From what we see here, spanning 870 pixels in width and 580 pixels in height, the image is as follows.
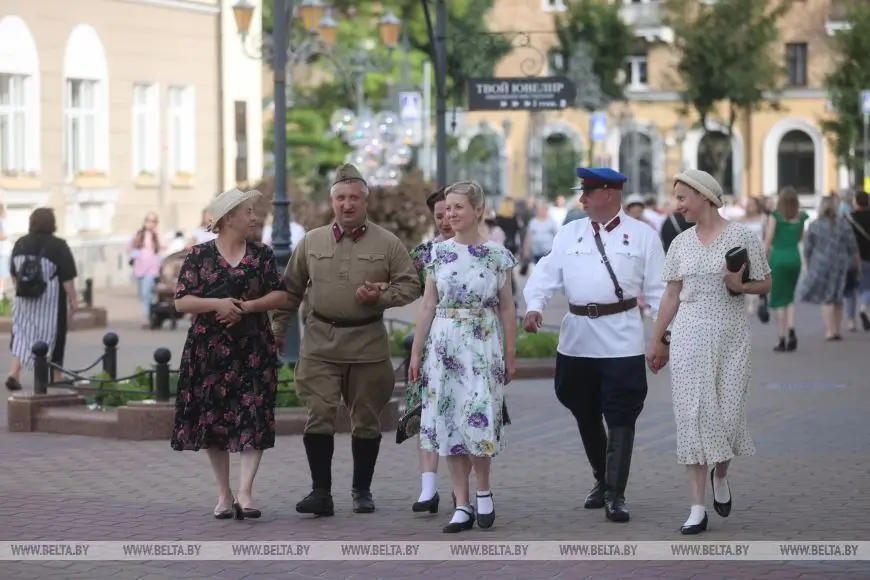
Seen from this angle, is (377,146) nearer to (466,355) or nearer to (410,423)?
(410,423)

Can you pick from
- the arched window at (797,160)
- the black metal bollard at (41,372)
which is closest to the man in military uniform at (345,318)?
the black metal bollard at (41,372)

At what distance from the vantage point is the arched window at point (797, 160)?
7381 centimetres

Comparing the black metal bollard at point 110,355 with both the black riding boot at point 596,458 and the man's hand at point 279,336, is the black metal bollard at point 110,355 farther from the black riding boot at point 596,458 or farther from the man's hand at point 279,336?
the black riding boot at point 596,458

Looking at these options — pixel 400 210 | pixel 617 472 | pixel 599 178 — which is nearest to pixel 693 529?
pixel 617 472

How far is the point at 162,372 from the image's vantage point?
12477mm

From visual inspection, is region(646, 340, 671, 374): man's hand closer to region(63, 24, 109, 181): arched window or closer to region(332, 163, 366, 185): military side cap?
region(332, 163, 366, 185): military side cap

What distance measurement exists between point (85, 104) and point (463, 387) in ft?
87.3

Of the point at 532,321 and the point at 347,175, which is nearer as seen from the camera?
the point at 532,321

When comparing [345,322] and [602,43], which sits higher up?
[602,43]

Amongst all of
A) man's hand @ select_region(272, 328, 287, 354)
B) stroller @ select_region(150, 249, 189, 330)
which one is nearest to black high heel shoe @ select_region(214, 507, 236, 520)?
man's hand @ select_region(272, 328, 287, 354)

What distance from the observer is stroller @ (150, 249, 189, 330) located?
954 inches

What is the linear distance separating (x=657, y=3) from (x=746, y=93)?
31.9 feet

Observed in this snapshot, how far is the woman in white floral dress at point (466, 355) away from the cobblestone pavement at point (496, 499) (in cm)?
36

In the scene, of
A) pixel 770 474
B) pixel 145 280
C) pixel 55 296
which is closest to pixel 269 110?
pixel 145 280
